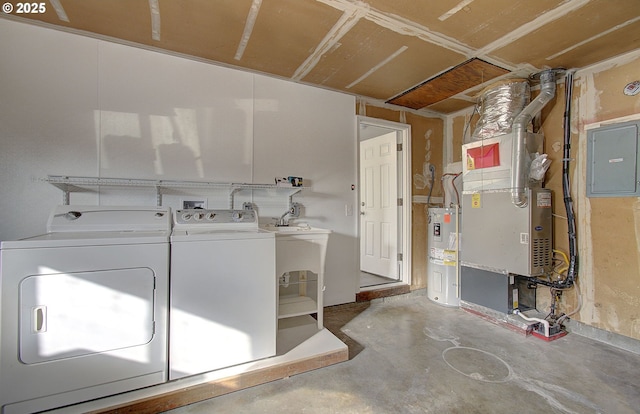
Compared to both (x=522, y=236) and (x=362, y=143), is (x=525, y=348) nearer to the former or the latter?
(x=522, y=236)

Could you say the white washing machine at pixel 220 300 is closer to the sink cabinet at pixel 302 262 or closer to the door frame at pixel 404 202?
the sink cabinet at pixel 302 262

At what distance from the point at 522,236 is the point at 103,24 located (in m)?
3.80

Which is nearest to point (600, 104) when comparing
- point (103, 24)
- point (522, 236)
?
point (522, 236)

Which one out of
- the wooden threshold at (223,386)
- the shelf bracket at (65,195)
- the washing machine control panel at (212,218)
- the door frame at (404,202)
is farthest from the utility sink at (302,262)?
the shelf bracket at (65,195)

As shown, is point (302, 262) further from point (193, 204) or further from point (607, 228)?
point (607, 228)

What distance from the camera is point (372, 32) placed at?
2.10 metres

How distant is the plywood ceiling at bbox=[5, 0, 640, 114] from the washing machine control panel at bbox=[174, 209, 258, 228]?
1365mm

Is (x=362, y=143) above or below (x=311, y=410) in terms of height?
above

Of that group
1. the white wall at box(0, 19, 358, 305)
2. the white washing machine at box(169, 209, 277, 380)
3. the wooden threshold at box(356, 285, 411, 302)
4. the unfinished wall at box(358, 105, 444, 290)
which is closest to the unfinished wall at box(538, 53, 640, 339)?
the unfinished wall at box(358, 105, 444, 290)

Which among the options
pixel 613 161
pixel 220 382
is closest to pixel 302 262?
pixel 220 382

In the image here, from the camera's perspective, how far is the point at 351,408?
5.19 feet

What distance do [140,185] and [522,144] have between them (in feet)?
10.9

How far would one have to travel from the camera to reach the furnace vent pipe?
2479 mm

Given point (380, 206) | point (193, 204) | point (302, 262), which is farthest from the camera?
point (380, 206)
